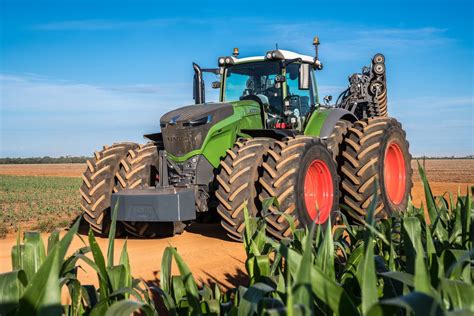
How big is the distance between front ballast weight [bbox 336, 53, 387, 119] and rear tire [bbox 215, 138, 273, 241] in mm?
4023

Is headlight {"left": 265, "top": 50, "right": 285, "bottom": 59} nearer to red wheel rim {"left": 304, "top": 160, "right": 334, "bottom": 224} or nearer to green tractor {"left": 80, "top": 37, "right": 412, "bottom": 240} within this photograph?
green tractor {"left": 80, "top": 37, "right": 412, "bottom": 240}

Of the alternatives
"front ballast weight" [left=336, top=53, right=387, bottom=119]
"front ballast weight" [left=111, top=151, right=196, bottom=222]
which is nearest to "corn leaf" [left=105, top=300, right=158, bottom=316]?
"front ballast weight" [left=111, top=151, right=196, bottom=222]

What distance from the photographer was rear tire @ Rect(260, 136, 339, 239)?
213 inches

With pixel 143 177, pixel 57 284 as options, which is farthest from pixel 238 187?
pixel 57 284

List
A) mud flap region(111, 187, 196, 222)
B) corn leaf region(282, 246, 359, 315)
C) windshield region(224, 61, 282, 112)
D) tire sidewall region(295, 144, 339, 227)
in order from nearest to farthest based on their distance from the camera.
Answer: corn leaf region(282, 246, 359, 315) < mud flap region(111, 187, 196, 222) < tire sidewall region(295, 144, 339, 227) < windshield region(224, 61, 282, 112)

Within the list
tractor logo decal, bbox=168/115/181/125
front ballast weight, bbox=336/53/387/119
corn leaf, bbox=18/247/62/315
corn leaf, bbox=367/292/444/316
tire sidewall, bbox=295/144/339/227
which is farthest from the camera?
front ballast weight, bbox=336/53/387/119

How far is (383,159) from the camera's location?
6871 mm

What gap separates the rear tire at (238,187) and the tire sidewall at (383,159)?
79.5 inches

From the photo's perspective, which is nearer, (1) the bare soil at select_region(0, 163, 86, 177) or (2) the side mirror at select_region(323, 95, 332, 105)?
(2) the side mirror at select_region(323, 95, 332, 105)

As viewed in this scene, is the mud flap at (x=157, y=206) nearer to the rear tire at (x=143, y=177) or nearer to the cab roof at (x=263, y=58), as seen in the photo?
the rear tire at (x=143, y=177)

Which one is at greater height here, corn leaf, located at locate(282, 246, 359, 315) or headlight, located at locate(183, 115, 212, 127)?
headlight, located at locate(183, 115, 212, 127)

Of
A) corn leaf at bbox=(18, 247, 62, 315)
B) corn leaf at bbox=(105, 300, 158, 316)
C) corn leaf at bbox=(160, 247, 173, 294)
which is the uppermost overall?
corn leaf at bbox=(18, 247, 62, 315)

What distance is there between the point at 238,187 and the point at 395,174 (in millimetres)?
3378

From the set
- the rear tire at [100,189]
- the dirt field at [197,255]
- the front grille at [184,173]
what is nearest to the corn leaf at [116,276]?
the dirt field at [197,255]
